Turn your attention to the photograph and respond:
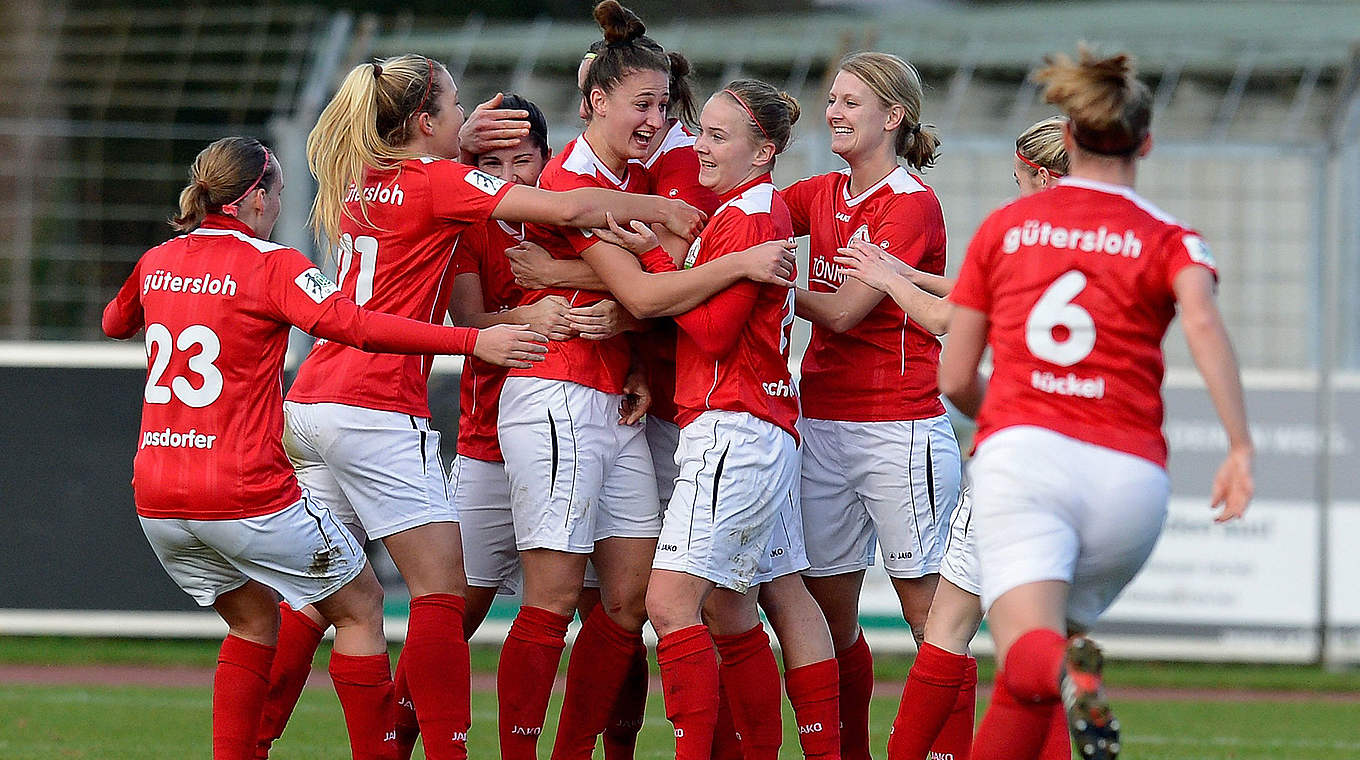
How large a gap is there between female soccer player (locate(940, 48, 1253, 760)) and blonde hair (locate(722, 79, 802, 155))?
3.97 ft

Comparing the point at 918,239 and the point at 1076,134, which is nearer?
the point at 1076,134

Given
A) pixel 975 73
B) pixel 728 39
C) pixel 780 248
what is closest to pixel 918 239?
pixel 780 248

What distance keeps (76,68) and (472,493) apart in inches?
307

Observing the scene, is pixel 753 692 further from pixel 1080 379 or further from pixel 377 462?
pixel 1080 379

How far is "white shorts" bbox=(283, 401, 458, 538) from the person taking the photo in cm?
489

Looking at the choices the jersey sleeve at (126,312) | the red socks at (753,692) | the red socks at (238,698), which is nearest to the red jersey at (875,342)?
the red socks at (753,692)

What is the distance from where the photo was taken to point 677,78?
519 cm

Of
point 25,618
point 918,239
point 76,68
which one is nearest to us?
point 918,239

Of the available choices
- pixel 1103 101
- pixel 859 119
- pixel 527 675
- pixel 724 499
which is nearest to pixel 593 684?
pixel 527 675

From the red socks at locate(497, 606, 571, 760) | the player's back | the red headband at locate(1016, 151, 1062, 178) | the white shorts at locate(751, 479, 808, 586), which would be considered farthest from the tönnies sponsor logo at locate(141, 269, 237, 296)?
the red headband at locate(1016, 151, 1062, 178)

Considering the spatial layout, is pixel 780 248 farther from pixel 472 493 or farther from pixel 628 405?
pixel 472 493

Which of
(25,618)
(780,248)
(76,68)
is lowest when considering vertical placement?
(25,618)

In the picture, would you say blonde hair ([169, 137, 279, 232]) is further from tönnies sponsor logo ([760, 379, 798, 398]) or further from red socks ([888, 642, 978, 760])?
red socks ([888, 642, 978, 760])

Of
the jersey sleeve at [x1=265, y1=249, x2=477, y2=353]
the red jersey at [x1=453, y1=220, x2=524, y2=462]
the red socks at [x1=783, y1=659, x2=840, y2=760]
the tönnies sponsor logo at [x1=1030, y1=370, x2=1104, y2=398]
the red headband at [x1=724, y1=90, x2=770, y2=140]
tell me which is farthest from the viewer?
the red jersey at [x1=453, y1=220, x2=524, y2=462]
